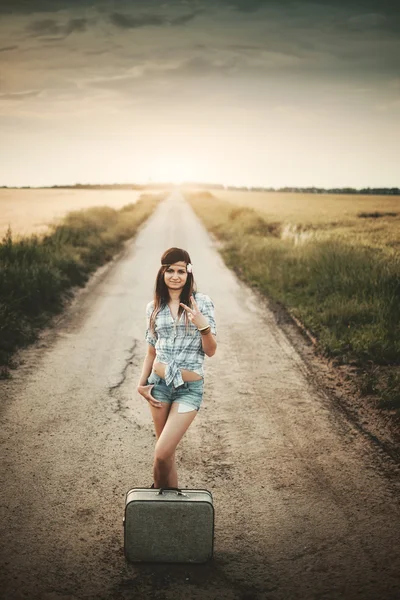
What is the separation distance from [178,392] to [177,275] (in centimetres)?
→ 81

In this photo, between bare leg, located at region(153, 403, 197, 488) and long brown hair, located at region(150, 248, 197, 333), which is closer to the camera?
bare leg, located at region(153, 403, 197, 488)

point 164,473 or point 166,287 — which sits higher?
Result: point 166,287

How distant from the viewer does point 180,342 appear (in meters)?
3.46

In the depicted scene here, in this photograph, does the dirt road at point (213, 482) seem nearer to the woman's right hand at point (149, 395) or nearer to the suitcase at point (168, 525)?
the suitcase at point (168, 525)

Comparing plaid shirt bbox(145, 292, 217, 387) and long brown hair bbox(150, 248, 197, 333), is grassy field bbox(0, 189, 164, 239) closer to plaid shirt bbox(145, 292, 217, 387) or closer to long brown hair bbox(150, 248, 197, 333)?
long brown hair bbox(150, 248, 197, 333)

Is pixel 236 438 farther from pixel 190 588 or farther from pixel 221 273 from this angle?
pixel 221 273

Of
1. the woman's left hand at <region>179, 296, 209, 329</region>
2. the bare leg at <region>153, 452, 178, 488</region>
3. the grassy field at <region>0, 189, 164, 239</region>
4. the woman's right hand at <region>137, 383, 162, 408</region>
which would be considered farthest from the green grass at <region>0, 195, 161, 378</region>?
the woman's left hand at <region>179, 296, 209, 329</region>

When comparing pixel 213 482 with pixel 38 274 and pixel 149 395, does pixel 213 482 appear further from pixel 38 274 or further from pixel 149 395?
pixel 38 274

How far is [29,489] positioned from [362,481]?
2.81 m

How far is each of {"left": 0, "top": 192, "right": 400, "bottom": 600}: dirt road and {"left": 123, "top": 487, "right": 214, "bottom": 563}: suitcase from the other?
101 mm

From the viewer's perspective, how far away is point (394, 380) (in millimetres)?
6102

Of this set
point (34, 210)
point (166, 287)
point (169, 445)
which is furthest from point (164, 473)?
point (34, 210)

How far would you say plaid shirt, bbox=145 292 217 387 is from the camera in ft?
→ 11.2

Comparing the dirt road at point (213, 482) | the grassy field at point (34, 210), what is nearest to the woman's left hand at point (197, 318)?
the dirt road at point (213, 482)
